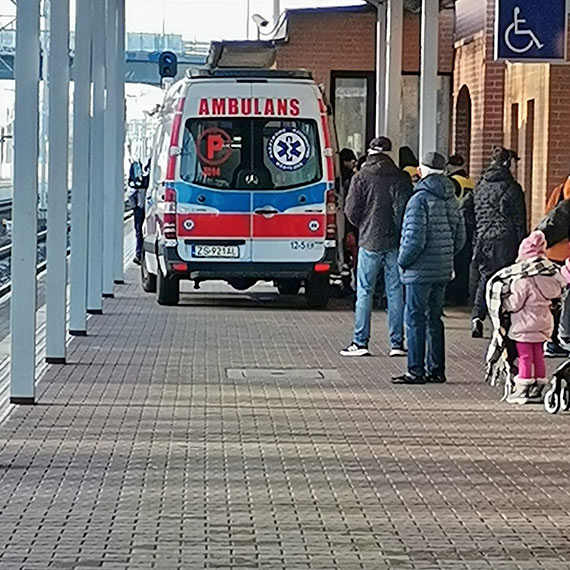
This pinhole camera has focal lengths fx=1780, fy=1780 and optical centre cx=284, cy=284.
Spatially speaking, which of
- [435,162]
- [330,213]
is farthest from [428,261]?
[330,213]

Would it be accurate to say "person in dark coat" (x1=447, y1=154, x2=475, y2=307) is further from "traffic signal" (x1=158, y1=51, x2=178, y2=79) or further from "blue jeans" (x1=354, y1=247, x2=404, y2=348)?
"traffic signal" (x1=158, y1=51, x2=178, y2=79)

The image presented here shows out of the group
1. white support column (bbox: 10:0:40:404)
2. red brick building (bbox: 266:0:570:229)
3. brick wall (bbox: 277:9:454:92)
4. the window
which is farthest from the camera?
brick wall (bbox: 277:9:454:92)

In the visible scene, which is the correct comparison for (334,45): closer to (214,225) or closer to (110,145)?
(110,145)

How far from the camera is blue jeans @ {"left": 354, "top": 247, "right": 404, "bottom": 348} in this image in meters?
15.4

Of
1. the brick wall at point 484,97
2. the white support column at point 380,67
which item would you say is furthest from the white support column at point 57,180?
the white support column at point 380,67

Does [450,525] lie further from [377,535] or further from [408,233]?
[408,233]

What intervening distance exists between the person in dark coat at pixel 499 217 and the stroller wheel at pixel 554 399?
4739 millimetres

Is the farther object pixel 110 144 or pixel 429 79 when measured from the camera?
pixel 110 144

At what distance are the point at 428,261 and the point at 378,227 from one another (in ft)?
6.36

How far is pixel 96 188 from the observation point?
19391mm

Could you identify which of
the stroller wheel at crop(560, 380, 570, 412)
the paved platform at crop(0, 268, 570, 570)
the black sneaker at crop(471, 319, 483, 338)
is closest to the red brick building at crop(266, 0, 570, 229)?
the black sneaker at crop(471, 319, 483, 338)

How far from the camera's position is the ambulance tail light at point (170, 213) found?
20.2 metres

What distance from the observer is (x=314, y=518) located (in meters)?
8.26

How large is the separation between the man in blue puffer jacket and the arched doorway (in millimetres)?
14255
